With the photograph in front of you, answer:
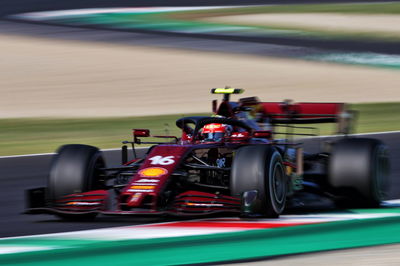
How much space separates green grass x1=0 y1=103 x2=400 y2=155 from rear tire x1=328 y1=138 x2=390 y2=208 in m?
6.90

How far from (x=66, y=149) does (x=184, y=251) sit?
102 inches

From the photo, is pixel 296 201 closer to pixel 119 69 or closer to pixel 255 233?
pixel 255 233

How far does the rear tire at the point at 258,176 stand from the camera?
7.69m

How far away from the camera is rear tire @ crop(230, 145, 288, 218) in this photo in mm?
7691

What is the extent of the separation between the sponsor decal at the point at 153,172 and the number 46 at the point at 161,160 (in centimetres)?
11

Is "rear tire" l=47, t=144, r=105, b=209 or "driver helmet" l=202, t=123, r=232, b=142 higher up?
"driver helmet" l=202, t=123, r=232, b=142

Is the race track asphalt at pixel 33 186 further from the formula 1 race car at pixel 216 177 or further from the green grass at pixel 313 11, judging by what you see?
the green grass at pixel 313 11

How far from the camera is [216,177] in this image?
28.1 ft

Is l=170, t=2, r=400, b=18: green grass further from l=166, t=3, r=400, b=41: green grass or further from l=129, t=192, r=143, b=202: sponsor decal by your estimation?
l=129, t=192, r=143, b=202: sponsor decal

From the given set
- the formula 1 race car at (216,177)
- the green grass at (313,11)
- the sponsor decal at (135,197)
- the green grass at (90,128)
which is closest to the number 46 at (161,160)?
the formula 1 race car at (216,177)

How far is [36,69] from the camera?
26.0 metres

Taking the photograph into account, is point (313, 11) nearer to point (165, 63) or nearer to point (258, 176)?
point (165, 63)

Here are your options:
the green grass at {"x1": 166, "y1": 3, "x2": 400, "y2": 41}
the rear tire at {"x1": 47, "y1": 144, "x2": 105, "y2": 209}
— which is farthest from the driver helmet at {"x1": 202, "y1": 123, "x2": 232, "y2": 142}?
the green grass at {"x1": 166, "y1": 3, "x2": 400, "y2": 41}

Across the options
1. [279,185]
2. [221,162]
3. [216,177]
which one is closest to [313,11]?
[221,162]
